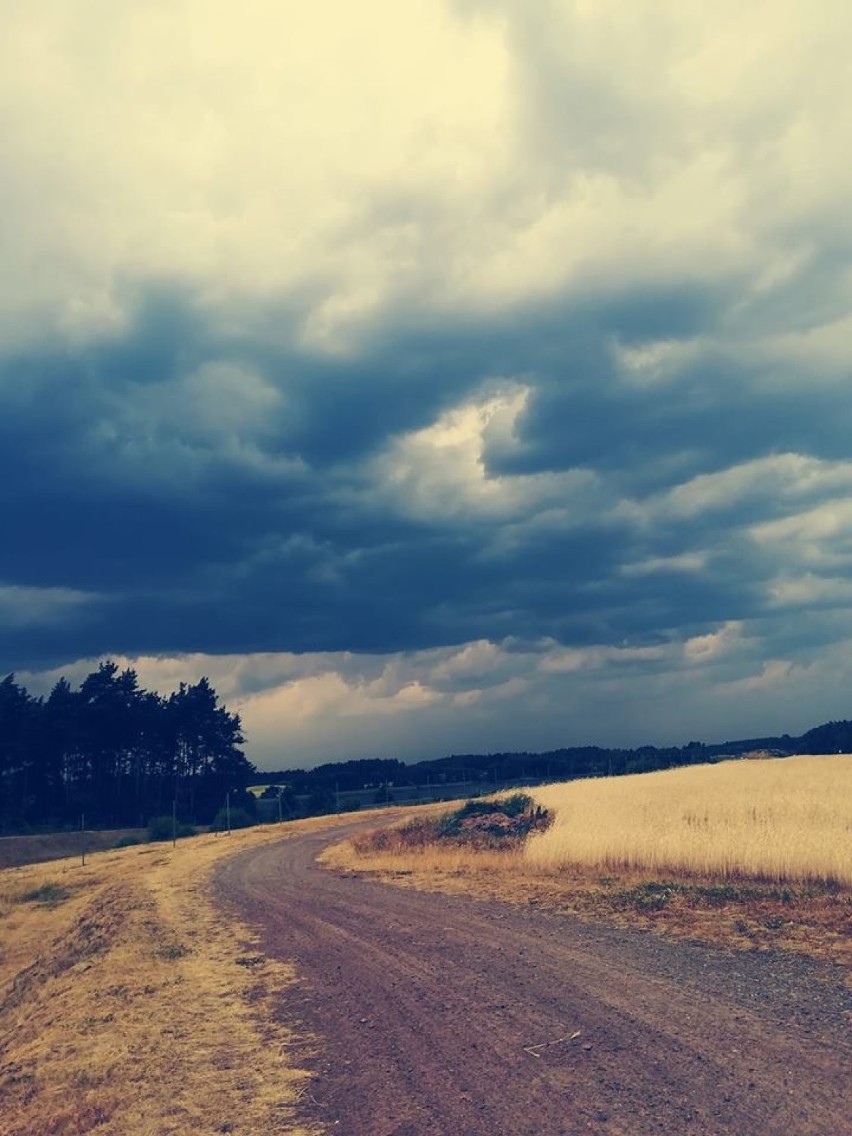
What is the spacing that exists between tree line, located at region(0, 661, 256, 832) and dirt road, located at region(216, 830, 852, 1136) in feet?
248

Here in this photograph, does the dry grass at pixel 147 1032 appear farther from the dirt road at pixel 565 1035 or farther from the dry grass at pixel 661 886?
the dry grass at pixel 661 886

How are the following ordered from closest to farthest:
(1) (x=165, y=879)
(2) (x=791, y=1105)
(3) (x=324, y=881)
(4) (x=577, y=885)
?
(2) (x=791, y=1105) < (4) (x=577, y=885) < (3) (x=324, y=881) < (1) (x=165, y=879)

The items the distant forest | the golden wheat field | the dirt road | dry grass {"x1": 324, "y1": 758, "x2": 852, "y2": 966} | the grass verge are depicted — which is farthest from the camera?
the distant forest

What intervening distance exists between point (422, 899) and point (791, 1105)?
1492 cm

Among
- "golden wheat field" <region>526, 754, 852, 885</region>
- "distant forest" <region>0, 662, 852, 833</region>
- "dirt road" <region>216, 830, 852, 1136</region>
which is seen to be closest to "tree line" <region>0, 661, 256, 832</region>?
"distant forest" <region>0, 662, 852, 833</region>

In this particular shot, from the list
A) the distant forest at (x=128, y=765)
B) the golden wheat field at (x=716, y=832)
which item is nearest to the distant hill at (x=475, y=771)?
the distant forest at (x=128, y=765)

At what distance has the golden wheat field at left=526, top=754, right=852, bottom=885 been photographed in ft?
63.3

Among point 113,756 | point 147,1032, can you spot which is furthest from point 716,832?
point 113,756

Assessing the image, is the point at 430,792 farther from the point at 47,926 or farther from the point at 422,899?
the point at 422,899

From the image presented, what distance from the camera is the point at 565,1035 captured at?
377 inches

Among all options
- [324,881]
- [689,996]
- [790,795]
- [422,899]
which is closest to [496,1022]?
[689,996]

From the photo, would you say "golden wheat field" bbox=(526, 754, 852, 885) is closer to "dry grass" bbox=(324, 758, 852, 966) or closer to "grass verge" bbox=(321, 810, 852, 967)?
"dry grass" bbox=(324, 758, 852, 966)

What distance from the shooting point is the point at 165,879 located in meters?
33.3

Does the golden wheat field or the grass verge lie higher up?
the golden wheat field
